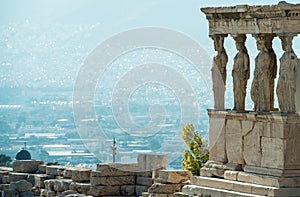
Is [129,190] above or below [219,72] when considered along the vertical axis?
below

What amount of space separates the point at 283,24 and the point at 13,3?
110 metres

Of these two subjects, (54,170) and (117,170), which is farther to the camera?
(54,170)

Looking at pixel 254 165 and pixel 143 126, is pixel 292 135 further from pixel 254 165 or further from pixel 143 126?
pixel 143 126

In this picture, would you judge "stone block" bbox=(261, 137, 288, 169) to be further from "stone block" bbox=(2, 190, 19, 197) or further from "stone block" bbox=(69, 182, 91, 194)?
"stone block" bbox=(2, 190, 19, 197)

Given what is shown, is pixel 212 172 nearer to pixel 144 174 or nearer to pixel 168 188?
pixel 168 188

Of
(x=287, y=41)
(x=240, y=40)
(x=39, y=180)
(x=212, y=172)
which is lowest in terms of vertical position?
(x=212, y=172)

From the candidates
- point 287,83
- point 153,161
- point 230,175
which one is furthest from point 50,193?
point 287,83

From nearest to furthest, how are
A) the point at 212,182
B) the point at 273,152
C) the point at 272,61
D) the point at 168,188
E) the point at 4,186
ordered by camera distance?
the point at 273,152, the point at 272,61, the point at 212,182, the point at 168,188, the point at 4,186

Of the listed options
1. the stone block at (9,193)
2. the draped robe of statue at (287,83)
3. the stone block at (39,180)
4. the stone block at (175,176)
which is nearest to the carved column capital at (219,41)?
the draped robe of statue at (287,83)

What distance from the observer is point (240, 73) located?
28859 mm

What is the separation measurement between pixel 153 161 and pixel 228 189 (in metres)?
5.24

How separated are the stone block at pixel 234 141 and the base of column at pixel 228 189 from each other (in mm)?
511

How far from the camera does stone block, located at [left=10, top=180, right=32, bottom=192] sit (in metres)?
35.6

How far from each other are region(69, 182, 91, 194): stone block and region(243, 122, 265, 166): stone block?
6884mm
